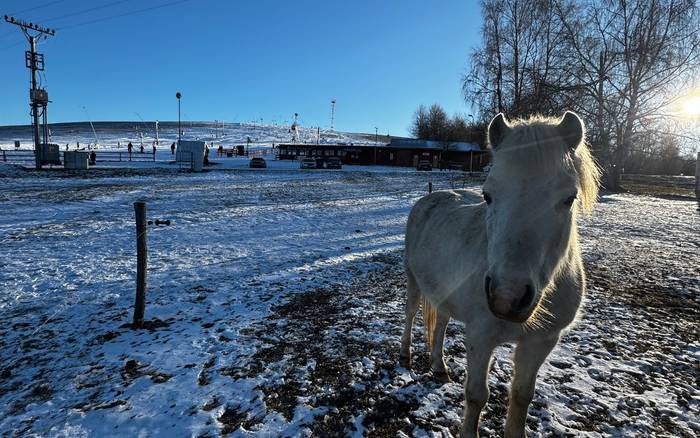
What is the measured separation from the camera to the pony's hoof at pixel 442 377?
11.6ft

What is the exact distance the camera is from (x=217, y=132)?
393 ft

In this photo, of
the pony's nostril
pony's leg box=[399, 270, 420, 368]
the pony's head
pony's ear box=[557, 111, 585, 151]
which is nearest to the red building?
pony's leg box=[399, 270, 420, 368]

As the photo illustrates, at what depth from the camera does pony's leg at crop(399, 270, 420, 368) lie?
151 inches

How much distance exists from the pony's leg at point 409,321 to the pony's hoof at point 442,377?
1.08ft

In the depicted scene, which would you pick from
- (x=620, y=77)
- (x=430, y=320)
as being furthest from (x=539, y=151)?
(x=620, y=77)

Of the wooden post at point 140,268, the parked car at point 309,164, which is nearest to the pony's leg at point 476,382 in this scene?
the wooden post at point 140,268

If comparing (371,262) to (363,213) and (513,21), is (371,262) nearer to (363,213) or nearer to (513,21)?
(363,213)

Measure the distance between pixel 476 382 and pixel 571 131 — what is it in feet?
5.84

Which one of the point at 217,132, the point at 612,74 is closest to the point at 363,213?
the point at 612,74

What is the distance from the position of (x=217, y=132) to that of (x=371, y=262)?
413ft

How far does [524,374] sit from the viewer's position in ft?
7.93

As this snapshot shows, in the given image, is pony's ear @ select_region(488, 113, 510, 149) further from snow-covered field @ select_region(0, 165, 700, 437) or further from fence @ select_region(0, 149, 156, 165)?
fence @ select_region(0, 149, 156, 165)

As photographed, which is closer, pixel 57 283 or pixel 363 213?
pixel 57 283

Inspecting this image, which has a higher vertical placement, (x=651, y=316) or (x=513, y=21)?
(x=513, y=21)
